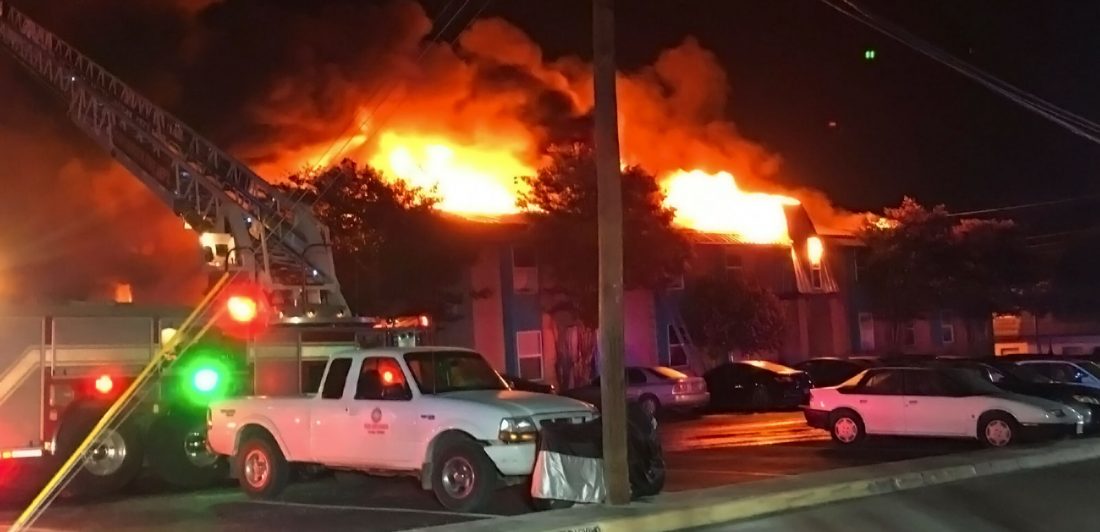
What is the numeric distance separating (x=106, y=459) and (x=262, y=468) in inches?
93.1

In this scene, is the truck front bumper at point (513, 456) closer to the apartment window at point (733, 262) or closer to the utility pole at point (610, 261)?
the utility pole at point (610, 261)

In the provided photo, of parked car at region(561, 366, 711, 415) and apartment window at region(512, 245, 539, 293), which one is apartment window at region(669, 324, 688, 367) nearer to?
apartment window at region(512, 245, 539, 293)

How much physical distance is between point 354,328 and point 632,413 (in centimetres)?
460

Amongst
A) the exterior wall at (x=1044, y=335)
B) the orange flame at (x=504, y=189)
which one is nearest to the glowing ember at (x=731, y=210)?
the orange flame at (x=504, y=189)

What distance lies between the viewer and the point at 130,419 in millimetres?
14086

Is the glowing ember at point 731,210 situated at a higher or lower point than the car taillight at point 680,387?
higher

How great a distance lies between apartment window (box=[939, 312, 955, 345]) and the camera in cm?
4753

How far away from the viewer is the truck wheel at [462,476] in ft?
36.3

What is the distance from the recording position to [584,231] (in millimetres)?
30984

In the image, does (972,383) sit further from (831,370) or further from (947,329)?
(947,329)

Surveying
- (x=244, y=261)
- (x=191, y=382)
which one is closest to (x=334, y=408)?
(x=191, y=382)

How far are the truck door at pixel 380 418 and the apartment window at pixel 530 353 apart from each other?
2103 cm

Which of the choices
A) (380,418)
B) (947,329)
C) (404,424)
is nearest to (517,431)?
(404,424)

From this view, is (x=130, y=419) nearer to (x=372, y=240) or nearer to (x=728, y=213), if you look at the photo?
(x=372, y=240)
